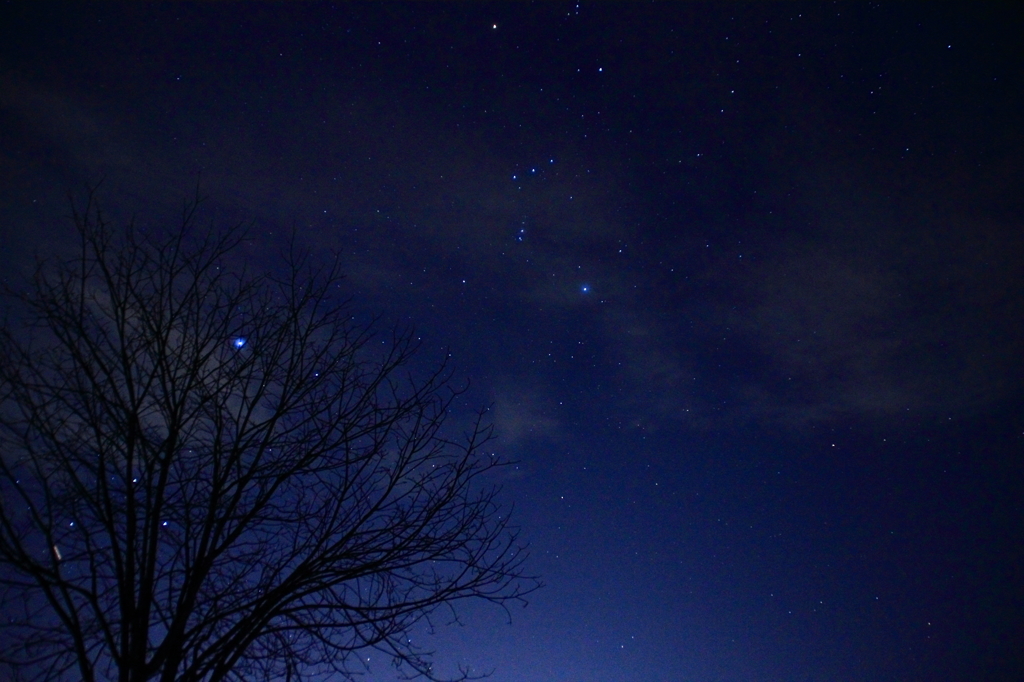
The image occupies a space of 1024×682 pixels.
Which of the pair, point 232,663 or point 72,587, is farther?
point 232,663

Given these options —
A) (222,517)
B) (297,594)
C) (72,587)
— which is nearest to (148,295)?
(222,517)

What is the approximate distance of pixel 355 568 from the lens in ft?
11.4

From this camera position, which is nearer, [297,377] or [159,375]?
[159,375]

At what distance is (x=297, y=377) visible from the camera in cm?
383

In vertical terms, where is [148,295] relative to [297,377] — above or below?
above

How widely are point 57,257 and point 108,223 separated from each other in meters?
0.31

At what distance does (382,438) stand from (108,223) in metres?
1.94

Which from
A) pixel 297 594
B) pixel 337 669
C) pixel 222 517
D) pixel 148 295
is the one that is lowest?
pixel 337 669

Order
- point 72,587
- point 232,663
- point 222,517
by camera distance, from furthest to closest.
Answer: point 222,517
point 232,663
point 72,587

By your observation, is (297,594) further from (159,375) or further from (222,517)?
(159,375)

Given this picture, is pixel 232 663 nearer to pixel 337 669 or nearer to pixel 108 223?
pixel 337 669

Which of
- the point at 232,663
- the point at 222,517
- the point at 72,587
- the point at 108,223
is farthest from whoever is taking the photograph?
the point at 108,223

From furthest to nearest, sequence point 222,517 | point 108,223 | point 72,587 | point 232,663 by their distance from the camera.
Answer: point 108,223, point 222,517, point 232,663, point 72,587

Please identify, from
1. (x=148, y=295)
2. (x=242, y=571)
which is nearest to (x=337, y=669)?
(x=242, y=571)
